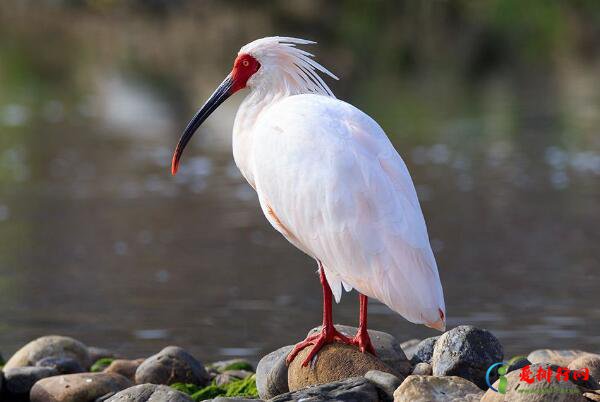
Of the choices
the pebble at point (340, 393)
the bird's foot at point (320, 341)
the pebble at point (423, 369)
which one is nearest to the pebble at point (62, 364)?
the bird's foot at point (320, 341)

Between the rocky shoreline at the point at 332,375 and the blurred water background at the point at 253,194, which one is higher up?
the blurred water background at the point at 253,194

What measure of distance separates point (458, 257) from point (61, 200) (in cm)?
667

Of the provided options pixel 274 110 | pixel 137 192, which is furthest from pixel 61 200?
pixel 274 110

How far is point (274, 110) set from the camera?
761 centimetres

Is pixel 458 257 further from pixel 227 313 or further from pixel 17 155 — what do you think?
pixel 17 155

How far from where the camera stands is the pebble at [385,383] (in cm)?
707

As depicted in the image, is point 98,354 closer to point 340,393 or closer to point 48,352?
point 48,352

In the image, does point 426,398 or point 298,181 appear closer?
point 426,398

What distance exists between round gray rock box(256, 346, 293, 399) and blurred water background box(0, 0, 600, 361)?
2.72 m

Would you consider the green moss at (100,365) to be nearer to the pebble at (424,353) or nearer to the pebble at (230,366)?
the pebble at (230,366)

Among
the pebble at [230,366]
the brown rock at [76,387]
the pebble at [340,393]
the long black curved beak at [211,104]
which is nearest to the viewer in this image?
the pebble at [340,393]

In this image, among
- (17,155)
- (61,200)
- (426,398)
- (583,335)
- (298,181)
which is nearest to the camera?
(426,398)

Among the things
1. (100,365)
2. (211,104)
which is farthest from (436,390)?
(100,365)

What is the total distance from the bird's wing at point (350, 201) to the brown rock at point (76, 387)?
6.11 feet
